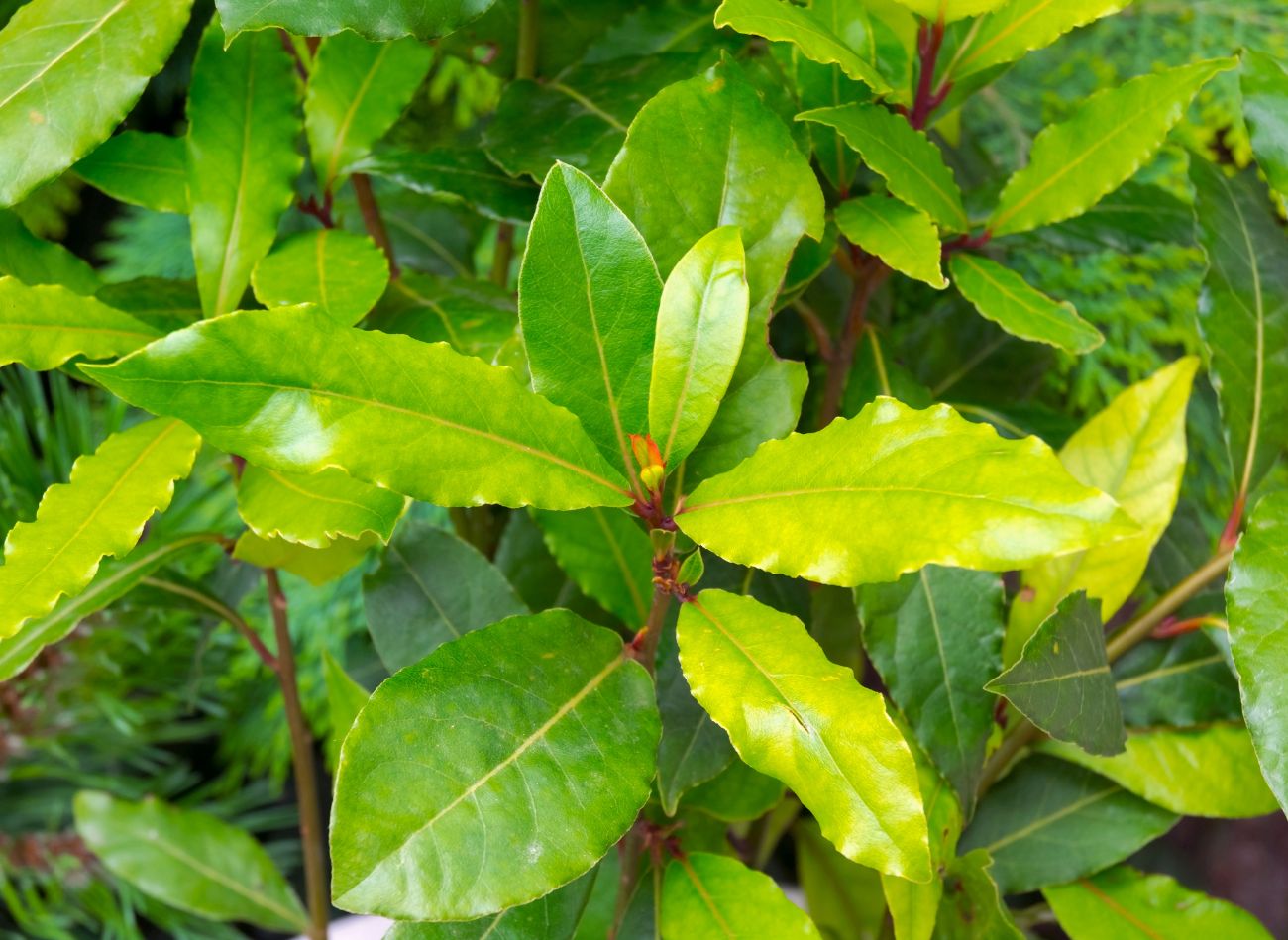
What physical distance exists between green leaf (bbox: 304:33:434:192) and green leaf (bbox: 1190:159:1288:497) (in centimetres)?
44

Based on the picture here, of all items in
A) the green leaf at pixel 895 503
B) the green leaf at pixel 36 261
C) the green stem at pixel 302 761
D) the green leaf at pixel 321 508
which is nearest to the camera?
the green leaf at pixel 895 503

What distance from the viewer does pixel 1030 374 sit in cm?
83

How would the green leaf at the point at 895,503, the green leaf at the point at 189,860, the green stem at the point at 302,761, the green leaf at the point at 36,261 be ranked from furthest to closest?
the green leaf at the point at 189,860
the green stem at the point at 302,761
the green leaf at the point at 36,261
the green leaf at the point at 895,503

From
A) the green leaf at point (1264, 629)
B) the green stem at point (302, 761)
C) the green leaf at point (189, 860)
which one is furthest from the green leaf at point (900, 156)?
the green leaf at point (189, 860)

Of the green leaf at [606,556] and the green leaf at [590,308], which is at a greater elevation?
the green leaf at [590,308]

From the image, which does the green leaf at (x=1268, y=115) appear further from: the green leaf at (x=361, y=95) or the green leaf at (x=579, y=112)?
the green leaf at (x=361, y=95)

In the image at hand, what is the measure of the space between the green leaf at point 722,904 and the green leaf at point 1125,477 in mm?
217

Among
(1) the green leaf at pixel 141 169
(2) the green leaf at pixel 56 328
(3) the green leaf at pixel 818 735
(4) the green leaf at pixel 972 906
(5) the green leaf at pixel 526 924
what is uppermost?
(1) the green leaf at pixel 141 169

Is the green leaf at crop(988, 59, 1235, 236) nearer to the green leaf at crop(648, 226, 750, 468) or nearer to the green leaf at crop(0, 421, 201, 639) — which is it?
the green leaf at crop(648, 226, 750, 468)

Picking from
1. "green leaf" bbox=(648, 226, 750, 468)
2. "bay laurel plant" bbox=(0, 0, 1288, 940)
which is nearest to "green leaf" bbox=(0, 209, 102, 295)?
"bay laurel plant" bbox=(0, 0, 1288, 940)

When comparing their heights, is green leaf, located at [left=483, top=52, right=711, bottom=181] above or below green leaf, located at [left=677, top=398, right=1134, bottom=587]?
above

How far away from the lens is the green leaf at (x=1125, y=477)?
0.62 meters

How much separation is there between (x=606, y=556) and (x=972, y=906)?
0.88 ft

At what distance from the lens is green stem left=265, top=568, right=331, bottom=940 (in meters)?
0.69
